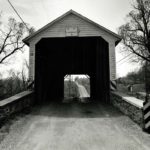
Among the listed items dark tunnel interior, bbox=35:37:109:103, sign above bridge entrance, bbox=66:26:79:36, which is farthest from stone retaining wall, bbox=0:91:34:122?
sign above bridge entrance, bbox=66:26:79:36

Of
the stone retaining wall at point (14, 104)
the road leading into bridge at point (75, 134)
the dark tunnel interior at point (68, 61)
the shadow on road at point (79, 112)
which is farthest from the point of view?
the dark tunnel interior at point (68, 61)

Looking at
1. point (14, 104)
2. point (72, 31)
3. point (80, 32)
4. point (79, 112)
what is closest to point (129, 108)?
point (79, 112)

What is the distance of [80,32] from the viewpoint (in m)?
9.59

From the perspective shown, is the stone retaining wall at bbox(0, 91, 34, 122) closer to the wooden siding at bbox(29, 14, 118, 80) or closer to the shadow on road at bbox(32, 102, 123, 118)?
the shadow on road at bbox(32, 102, 123, 118)

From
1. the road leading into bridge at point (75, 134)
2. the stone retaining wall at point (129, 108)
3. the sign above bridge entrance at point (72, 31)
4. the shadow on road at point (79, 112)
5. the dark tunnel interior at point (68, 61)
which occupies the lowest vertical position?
the road leading into bridge at point (75, 134)

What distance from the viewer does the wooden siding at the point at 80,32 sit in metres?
9.45

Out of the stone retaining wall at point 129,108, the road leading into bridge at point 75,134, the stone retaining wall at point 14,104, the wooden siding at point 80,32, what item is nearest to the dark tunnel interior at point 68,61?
the wooden siding at point 80,32

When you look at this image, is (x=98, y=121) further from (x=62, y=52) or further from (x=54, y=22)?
(x=62, y=52)

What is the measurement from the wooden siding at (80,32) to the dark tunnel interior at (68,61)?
0.46m

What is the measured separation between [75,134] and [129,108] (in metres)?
2.44

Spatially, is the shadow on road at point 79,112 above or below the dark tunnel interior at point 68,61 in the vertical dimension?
below

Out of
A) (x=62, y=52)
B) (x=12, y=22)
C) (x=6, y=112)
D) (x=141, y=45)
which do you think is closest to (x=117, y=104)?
(x=6, y=112)

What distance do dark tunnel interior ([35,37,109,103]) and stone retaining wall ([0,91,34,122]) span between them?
1282 millimetres

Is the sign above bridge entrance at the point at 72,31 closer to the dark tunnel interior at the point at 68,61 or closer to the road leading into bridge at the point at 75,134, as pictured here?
the dark tunnel interior at the point at 68,61
